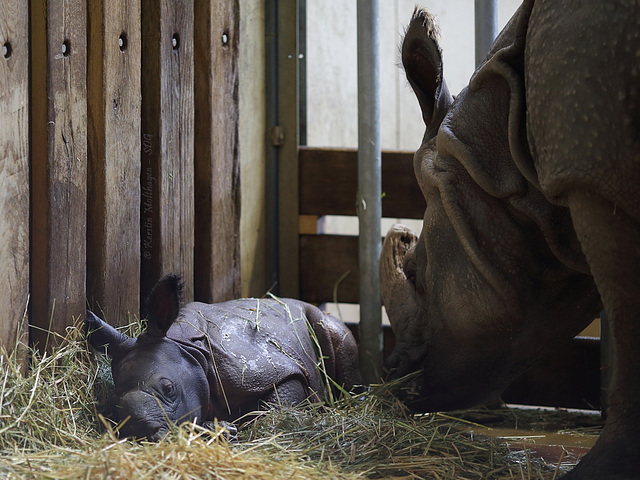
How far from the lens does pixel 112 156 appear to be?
3.26m

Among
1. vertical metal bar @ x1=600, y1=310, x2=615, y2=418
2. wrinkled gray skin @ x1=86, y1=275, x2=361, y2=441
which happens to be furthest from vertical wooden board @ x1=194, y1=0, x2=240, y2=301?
vertical metal bar @ x1=600, y1=310, x2=615, y2=418

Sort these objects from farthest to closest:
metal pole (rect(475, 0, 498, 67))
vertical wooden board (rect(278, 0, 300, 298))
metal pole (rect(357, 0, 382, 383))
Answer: vertical wooden board (rect(278, 0, 300, 298)) < metal pole (rect(357, 0, 382, 383)) < metal pole (rect(475, 0, 498, 67))

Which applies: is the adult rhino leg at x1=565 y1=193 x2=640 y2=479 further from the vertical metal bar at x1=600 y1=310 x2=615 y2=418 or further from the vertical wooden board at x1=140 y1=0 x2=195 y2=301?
the vertical wooden board at x1=140 y1=0 x2=195 y2=301

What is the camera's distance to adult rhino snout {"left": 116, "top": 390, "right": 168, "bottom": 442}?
2619 mm

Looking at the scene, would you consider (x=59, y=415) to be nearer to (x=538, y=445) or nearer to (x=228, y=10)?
(x=538, y=445)

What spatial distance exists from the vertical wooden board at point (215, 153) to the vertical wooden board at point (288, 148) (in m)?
0.76

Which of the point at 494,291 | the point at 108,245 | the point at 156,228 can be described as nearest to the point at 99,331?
the point at 108,245

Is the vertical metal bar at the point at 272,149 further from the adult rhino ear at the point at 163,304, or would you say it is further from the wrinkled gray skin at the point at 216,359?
the adult rhino ear at the point at 163,304

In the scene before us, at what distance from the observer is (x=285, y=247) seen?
4836 mm

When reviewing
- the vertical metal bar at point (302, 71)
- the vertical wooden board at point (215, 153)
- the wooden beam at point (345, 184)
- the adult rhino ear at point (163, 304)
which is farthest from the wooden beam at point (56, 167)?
the vertical metal bar at point (302, 71)

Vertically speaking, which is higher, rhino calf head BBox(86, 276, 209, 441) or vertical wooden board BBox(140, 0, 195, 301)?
vertical wooden board BBox(140, 0, 195, 301)

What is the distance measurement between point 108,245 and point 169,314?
1.65 feet

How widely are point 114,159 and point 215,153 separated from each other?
2.42ft

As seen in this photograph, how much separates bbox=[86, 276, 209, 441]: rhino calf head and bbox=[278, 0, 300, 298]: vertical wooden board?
1.81 meters
